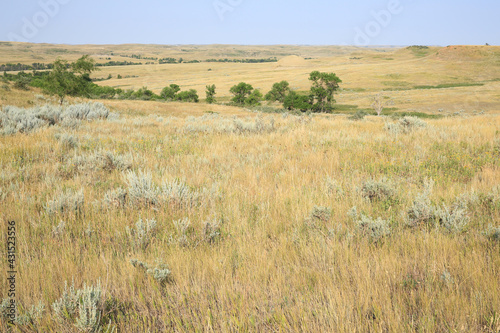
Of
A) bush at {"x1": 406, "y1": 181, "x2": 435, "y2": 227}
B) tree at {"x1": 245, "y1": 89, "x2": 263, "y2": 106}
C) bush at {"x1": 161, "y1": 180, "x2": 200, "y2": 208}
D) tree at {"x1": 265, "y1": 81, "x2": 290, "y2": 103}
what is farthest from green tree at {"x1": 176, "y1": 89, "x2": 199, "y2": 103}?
bush at {"x1": 406, "y1": 181, "x2": 435, "y2": 227}

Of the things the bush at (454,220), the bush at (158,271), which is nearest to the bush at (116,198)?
the bush at (158,271)

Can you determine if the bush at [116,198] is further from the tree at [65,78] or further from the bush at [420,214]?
the tree at [65,78]

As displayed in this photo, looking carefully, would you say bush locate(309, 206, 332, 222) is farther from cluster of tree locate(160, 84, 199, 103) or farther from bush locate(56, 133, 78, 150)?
cluster of tree locate(160, 84, 199, 103)

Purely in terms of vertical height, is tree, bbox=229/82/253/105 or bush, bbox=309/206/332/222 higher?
tree, bbox=229/82/253/105

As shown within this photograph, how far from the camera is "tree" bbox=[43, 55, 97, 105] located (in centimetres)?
2373

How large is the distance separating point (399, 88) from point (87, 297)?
9916cm

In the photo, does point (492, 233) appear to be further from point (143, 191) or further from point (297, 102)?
point (297, 102)

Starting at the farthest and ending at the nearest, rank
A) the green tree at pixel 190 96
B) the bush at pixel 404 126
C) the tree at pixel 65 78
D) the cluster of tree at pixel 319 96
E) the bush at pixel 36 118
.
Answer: the green tree at pixel 190 96 < the cluster of tree at pixel 319 96 < the tree at pixel 65 78 < the bush at pixel 404 126 < the bush at pixel 36 118

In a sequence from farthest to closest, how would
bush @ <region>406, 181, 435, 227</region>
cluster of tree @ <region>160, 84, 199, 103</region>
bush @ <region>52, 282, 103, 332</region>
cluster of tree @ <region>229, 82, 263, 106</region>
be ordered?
1. cluster of tree @ <region>160, 84, 199, 103</region>
2. cluster of tree @ <region>229, 82, 263, 106</region>
3. bush @ <region>406, 181, 435, 227</region>
4. bush @ <region>52, 282, 103, 332</region>

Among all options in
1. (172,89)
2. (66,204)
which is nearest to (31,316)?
(66,204)

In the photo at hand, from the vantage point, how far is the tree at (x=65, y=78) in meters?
23.7

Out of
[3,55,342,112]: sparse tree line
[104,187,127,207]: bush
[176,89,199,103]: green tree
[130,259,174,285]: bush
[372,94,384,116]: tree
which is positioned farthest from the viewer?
[176,89,199,103]: green tree

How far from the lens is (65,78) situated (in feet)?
83.3

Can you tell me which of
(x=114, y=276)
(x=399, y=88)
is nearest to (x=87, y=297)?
(x=114, y=276)
